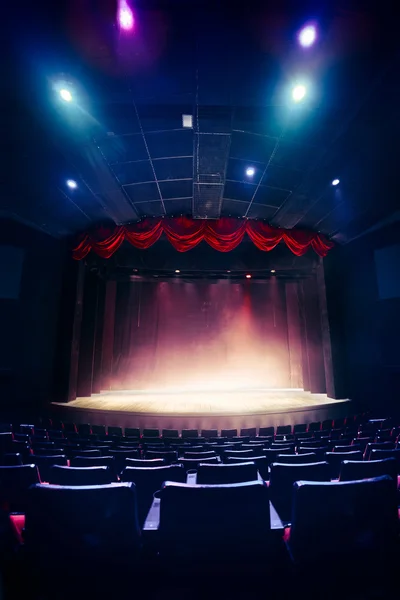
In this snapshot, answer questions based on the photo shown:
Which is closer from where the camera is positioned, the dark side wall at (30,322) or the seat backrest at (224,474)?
the seat backrest at (224,474)

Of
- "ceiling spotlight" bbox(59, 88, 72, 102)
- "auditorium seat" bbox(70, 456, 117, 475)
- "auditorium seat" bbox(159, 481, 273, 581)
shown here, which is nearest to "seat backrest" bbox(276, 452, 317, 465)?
"auditorium seat" bbox(159, 481, 273, 581)

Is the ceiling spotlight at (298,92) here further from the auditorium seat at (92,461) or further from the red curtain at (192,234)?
the auditorium seat at (92,461)

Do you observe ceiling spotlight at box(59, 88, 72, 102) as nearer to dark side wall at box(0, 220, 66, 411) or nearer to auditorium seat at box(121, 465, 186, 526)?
auditorium seat at box(121, 465, 186, 526)

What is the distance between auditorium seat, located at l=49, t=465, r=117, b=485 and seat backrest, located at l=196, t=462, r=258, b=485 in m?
0.73

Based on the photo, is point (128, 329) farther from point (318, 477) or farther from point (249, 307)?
point (318, 477)

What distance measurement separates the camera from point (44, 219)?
9461 mm

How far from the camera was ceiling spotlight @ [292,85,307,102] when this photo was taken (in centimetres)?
488

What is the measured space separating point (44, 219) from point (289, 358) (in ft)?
40.2

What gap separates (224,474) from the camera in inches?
90.7

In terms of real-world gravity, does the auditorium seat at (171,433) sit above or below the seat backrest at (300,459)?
below

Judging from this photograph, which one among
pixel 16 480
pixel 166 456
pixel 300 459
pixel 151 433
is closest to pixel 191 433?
pixel 151 433

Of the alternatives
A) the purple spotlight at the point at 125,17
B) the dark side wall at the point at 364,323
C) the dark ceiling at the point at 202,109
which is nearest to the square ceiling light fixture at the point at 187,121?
the dark ceiling at the point at 202,109

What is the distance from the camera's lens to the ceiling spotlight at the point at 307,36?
13.3 ft

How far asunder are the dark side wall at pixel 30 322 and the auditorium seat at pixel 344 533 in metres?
10.4
